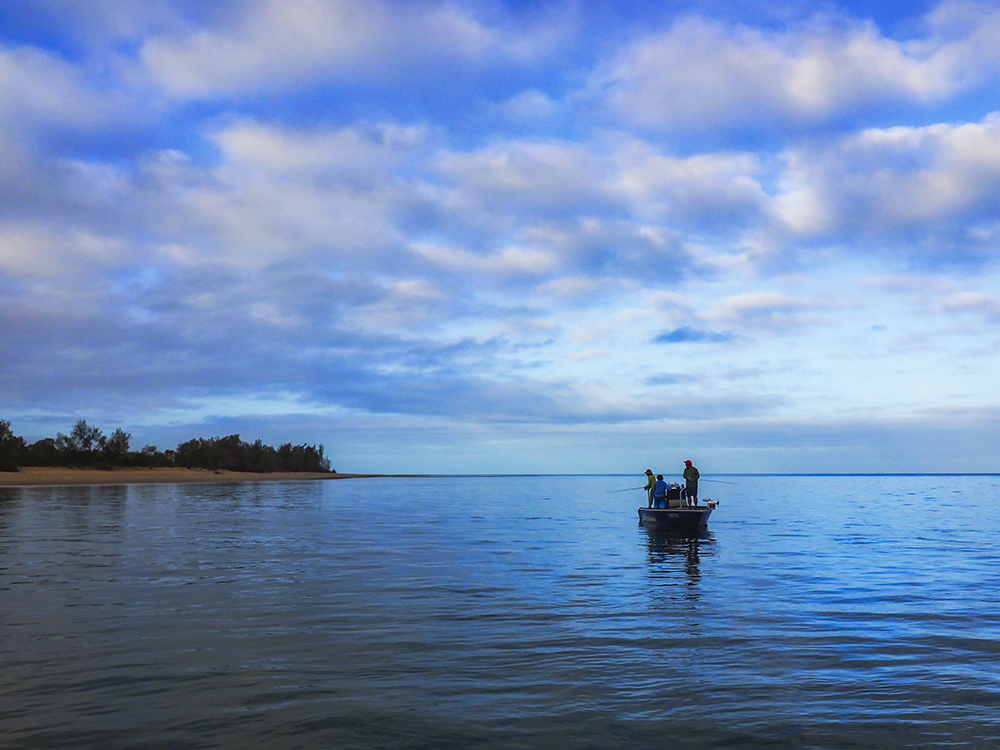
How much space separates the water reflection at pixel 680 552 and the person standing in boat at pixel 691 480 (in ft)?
6.30

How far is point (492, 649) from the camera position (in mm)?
13727

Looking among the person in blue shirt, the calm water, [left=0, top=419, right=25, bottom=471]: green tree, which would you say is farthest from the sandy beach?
the person in blue shirt

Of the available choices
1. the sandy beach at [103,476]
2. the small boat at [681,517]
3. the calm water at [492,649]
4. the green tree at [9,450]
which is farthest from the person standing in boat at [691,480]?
the green tree at [9,450]

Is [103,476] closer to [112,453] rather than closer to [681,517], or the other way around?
[112,453]

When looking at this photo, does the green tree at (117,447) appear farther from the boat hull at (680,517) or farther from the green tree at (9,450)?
the boat hull at (680,517)

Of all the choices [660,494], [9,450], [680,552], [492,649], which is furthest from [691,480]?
[9,450]

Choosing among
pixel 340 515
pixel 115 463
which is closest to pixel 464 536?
pixel 340 515

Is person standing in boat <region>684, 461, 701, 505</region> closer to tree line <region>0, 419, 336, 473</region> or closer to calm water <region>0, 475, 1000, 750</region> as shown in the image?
calm water <region>0, 475, 1000, 750</region>

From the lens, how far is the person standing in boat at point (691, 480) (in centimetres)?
4138

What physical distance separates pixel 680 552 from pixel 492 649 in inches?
794

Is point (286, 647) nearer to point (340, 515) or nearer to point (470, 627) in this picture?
point (470, 627)

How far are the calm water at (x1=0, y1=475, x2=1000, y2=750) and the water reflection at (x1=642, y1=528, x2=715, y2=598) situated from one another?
31cm

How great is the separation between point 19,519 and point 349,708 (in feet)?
143

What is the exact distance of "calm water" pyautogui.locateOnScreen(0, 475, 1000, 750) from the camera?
955cm
